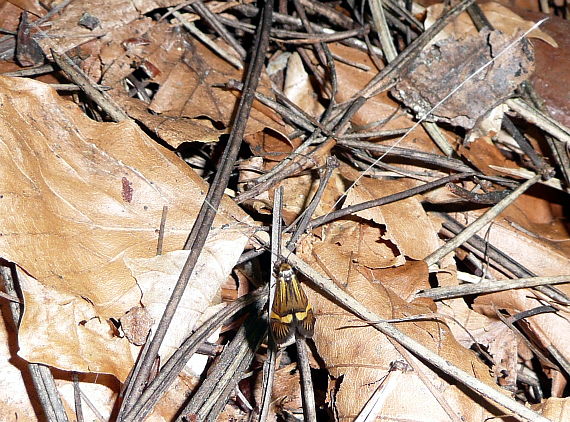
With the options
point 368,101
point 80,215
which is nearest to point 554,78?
point 368,101

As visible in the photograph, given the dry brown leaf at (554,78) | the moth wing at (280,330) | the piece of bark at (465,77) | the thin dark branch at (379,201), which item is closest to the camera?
the moth wing at (280,330)

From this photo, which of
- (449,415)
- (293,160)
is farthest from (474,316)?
(293,160)

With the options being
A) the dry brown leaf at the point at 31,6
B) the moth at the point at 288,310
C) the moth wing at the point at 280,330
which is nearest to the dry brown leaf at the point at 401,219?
the moth at the point at 288,310

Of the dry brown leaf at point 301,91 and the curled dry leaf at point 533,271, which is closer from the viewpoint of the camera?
the curled dry leaf at point 533,271

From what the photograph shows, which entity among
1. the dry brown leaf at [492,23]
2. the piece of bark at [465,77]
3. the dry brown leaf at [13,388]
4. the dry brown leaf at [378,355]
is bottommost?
the dry brown leaf at [13,388]

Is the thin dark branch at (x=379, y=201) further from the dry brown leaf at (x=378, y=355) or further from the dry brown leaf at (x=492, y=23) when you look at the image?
the dry brown leaf at (x=492, y=23)

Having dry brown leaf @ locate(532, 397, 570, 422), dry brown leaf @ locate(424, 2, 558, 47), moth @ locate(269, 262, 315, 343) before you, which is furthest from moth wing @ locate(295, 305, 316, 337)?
dry brown leaf @ locate(424, 2, 558, 47)

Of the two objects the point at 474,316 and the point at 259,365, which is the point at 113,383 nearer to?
the point at 259,365
